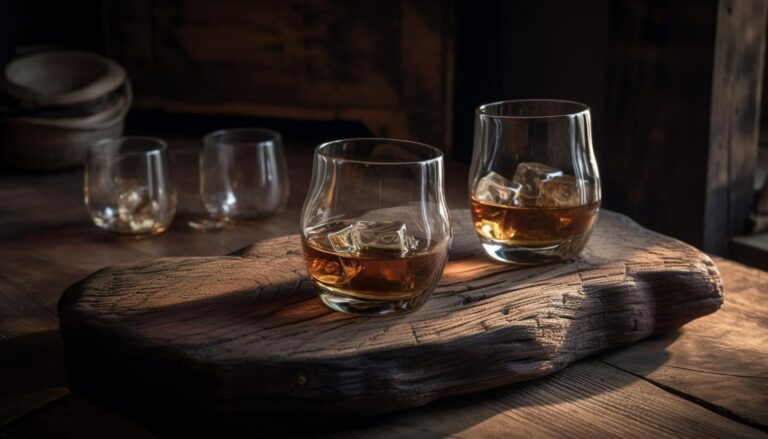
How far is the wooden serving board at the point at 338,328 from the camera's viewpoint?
80cm

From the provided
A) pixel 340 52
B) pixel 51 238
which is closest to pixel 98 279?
pixel 51 238

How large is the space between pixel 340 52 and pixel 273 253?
3.84ft

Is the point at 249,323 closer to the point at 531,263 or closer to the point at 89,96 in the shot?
the point at 531,263

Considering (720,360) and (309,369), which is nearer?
(309,369)

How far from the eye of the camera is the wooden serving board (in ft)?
2.61

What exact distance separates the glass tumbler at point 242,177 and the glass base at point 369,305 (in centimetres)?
67

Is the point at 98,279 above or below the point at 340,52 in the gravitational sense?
below

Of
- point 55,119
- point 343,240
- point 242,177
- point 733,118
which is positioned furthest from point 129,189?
point 733,118

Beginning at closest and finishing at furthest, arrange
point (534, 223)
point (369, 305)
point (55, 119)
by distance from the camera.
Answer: point (369, 305) < point (534, 223) < point (55, 119)

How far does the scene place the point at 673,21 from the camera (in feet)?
5.52

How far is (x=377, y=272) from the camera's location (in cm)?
86

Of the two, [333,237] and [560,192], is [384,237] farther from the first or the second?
[560,192]

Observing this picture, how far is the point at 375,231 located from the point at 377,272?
1.8 inches

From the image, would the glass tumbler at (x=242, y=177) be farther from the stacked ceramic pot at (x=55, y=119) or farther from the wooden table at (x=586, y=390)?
the stacked ceramic pot at (x=55, y=119)
